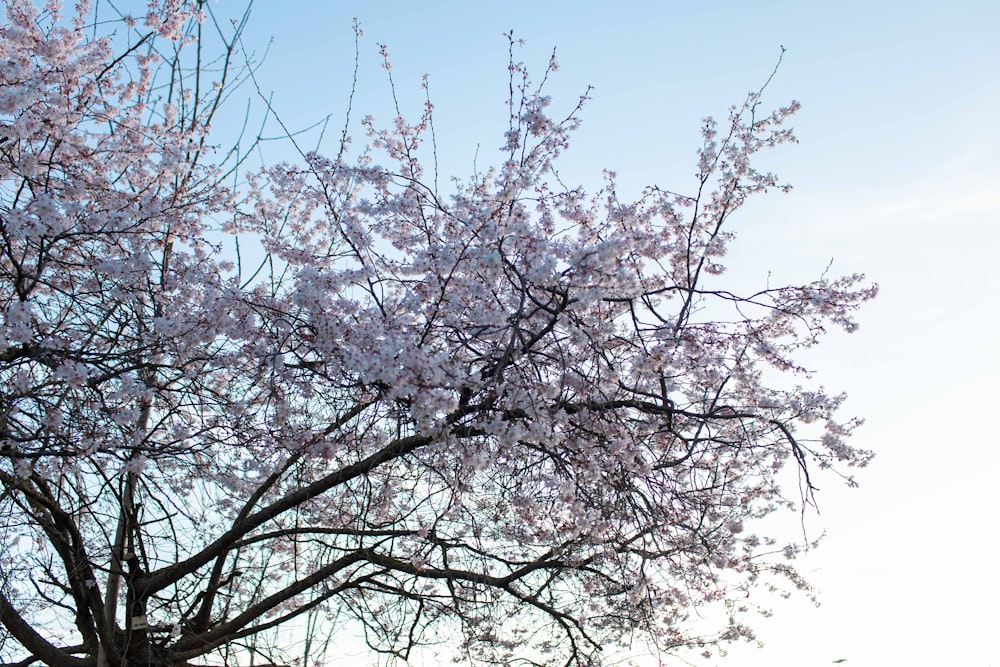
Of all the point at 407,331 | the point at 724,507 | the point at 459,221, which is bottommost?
the point at 724,507

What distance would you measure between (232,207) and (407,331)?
11.6 ft

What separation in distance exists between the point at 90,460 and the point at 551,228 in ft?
10.9

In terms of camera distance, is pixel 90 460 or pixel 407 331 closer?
pixel 407 331

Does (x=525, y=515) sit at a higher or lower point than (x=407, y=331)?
lower

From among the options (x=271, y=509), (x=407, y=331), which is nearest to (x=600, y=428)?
(x=407, y=331)

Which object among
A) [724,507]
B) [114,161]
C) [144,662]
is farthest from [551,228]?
[144,662]

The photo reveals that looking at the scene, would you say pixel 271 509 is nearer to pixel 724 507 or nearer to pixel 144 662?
pixel 144 662

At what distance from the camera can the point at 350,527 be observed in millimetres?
6855

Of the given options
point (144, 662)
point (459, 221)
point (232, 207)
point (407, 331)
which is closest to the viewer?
point (407, 331)

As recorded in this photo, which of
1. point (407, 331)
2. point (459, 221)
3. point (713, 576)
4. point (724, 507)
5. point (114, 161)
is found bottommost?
point (713, 576)

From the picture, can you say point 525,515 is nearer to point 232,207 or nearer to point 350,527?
point 350,527

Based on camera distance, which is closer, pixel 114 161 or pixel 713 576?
pixel 713 576

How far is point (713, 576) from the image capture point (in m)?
6.45

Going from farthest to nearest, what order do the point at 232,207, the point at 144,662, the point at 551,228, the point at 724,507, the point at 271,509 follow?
the point at 232,207 → the point at 144,662 → the point at 724,507 → the point at 271,509 → the point at 551,228
